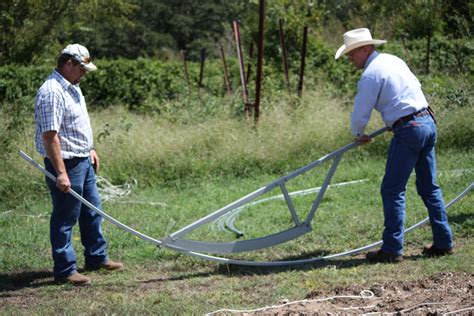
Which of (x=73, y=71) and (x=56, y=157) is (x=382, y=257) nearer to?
(x=56, y=157)

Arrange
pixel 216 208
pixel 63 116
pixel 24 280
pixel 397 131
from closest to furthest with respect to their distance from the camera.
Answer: pixel 63 116
pixel 397 131
pixel 24 280
pixel 216 208

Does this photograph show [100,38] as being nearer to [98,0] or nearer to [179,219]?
[98,0]

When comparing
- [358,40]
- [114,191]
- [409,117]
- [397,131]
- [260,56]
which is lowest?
[114,191]

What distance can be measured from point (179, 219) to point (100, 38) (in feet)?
96.5

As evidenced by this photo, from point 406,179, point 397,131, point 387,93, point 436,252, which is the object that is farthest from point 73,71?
point 436,252

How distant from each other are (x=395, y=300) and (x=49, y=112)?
3.10 m

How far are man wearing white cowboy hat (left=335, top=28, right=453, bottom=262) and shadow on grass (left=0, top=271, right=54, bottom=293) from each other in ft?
9.50

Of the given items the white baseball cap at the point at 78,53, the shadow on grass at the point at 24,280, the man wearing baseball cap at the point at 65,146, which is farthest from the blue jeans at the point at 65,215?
the white baseball cap at the point at 78,53

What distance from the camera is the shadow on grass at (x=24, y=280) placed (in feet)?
21.6

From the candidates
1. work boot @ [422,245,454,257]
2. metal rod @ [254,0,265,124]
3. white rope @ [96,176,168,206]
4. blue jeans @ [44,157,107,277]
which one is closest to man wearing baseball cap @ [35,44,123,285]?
blue jeans @ [44,157,107,277]

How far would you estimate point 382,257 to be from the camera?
6.54 m

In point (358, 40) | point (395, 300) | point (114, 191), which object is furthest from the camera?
point (114, 191)

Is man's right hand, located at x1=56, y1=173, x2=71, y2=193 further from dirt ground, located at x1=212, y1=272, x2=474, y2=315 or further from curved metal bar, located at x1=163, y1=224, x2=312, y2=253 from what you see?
dirt ground, located at x1=212, y1=272, x2=474, y2=315

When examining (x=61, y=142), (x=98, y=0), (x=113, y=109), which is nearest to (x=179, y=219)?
(x=61, y=142)
